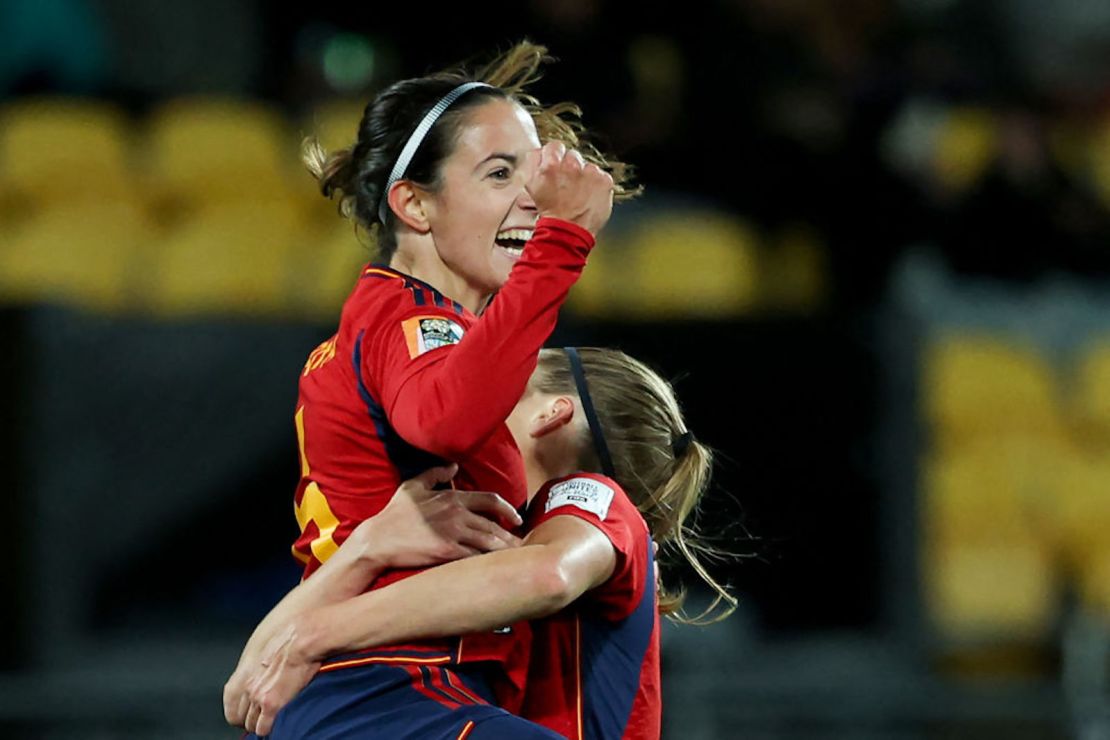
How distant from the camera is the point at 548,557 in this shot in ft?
8.87

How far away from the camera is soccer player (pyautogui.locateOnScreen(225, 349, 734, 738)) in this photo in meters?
2.67

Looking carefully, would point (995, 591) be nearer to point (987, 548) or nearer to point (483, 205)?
point (987, 548)

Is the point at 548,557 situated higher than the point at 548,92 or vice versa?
the point at 548,557

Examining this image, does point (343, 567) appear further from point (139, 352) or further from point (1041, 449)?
point (1041, 449)

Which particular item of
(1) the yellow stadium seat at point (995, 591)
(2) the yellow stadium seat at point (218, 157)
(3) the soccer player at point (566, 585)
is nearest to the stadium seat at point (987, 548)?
(1) the yellow stadium seat at point (995, 591)

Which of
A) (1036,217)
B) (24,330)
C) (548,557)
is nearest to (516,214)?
(548,557)

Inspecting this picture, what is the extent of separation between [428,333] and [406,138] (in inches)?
17.9

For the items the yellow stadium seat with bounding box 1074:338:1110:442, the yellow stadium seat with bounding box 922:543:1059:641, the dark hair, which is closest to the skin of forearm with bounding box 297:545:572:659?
the dark hair

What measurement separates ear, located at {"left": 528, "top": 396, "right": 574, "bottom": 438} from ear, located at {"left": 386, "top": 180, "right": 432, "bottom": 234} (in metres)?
0.37

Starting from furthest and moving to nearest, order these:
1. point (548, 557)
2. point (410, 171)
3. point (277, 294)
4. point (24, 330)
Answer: point (277, 294) → point (24, 330) → point (410, 171) → point (548, 557)

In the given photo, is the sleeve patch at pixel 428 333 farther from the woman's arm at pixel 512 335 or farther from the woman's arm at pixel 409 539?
the woman's arm at pixel 409 539

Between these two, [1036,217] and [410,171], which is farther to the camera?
[1036,217]

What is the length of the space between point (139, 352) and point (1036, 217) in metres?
3.77

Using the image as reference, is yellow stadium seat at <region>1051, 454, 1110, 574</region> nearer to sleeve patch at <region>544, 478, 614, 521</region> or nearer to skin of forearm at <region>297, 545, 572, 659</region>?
sleeve patch at <region>544, 478, 614, 521</region>
